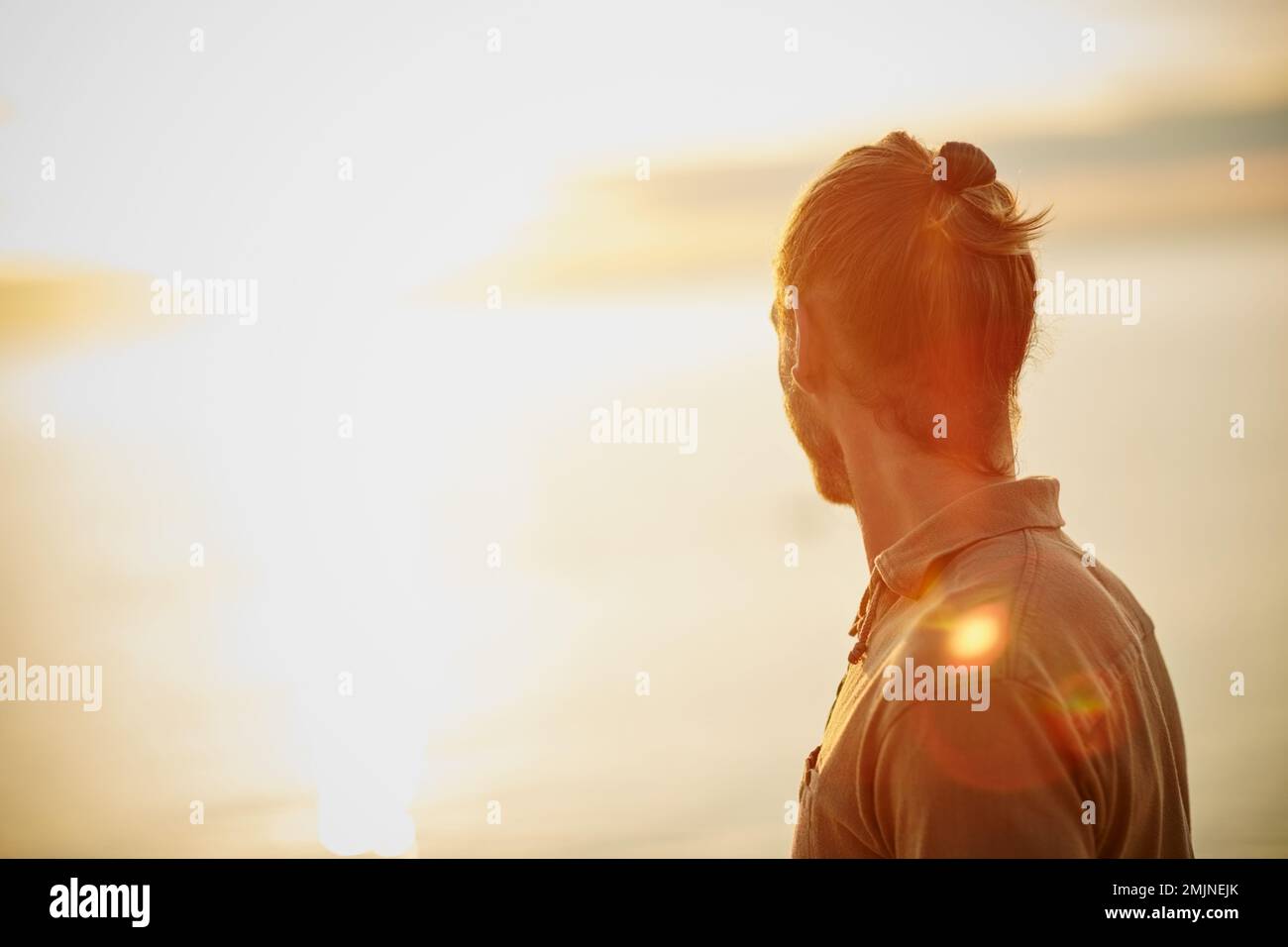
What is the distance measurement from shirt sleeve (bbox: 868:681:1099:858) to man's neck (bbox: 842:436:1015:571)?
0.36 metres

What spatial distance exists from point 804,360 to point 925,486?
0.93ft

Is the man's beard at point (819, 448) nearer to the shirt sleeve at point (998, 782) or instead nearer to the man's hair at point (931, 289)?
the man's hair at point (931, 289)

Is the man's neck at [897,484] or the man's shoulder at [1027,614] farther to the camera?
the man's neck at [897,484]

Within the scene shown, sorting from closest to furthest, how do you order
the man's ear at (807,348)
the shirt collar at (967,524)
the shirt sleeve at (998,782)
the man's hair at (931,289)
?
the shirt sleeve at (998,782), the shirt collar at (967,524), the man's hair at (931,289), the man's ear at (807,348)

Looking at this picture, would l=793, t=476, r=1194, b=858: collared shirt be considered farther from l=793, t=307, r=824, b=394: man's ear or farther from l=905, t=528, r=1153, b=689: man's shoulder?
l=793, t=307, r=824, b=394: man's ear

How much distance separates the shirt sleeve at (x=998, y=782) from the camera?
3.98ft

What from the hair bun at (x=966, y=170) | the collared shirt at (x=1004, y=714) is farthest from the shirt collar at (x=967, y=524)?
the hair bun at (x=966, y=170)

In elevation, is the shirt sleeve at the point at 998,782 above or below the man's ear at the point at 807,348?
below

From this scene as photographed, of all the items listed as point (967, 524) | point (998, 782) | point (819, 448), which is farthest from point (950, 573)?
point (819, 448)

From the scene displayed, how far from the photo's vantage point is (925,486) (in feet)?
5.15

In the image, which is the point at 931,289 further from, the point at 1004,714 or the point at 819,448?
the point at 1004,714
